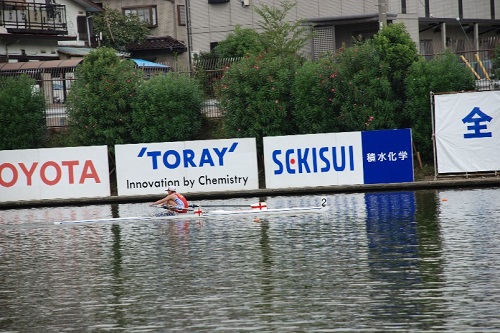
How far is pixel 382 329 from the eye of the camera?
15445 millimetres

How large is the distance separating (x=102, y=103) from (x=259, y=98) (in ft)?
26.2

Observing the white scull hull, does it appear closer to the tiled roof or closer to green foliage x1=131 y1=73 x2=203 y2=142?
green foliage x1=131 y1=73 x2=203 y2=142

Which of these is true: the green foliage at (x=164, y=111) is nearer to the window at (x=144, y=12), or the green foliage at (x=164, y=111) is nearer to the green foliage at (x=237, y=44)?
the green foliage at (x=237, y=44)

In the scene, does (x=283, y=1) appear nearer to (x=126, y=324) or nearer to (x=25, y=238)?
(x=25, y=238)

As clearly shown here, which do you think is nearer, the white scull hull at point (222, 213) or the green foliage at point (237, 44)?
the white scull hull at point (222, 213)

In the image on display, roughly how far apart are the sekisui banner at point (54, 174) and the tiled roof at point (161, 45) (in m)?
27.8

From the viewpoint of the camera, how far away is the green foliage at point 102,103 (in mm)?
49188

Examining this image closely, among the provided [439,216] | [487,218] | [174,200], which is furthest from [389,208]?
[174,200]

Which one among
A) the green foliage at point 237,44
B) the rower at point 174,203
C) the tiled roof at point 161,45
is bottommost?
the rower at point 174,203

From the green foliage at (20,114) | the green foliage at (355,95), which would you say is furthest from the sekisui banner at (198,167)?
the green foliage at (20,114)

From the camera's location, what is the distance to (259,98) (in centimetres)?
4778

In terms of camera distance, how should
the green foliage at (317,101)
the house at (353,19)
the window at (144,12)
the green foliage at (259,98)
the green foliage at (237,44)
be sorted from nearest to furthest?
1. the green foliage at (317,101)
2. the green foliage at (259,98)
3. the green foliage at (237,44)
4. the house at (353,19)
5. the window at (144,12)

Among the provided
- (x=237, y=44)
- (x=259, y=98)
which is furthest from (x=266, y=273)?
(x=237, y=44)

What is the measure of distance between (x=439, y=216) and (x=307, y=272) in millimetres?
10373
